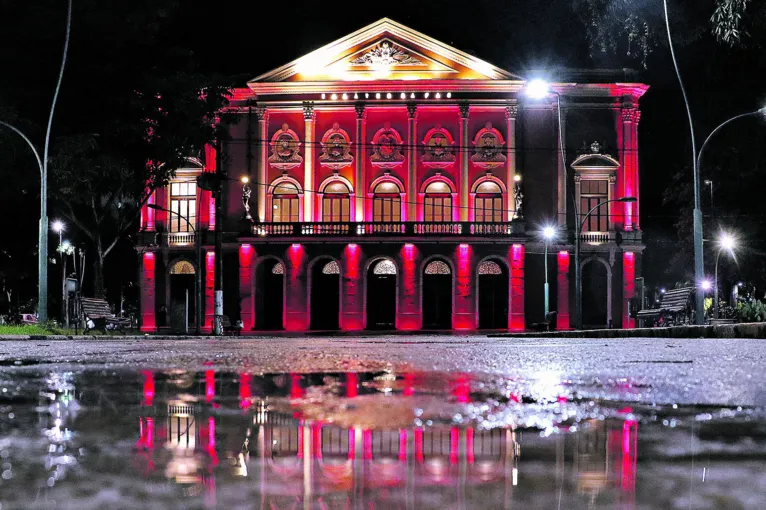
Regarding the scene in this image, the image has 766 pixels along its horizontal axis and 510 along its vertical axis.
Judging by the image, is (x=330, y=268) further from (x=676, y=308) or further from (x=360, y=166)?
(x=676, y=308)

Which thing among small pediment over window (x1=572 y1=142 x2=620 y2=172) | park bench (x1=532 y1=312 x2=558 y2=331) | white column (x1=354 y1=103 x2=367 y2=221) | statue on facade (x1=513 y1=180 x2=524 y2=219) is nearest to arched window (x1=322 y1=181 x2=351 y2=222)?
white column (x1=354 y1=103 x2=367 y2=221)

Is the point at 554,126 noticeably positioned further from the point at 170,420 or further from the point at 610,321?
the point at 170,420

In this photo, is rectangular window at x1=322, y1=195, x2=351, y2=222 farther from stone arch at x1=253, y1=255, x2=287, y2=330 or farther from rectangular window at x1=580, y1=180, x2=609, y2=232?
rectangular window at x1=580, y1=180, x2=609, y2=232

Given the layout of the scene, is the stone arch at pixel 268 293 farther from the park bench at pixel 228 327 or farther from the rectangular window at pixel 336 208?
the park bench at pixel 228 327

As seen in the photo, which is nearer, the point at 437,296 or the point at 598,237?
the point at 598,237

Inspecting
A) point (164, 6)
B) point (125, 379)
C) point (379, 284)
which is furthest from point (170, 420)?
point (379, 284)

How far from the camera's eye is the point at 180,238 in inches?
2418

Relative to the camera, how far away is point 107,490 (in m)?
2.96

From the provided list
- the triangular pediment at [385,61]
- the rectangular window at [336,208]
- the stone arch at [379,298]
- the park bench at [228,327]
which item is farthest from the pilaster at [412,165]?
the park bench at [228,327]

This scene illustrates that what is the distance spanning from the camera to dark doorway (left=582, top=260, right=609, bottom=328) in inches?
Result: 2360

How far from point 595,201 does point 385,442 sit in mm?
57170

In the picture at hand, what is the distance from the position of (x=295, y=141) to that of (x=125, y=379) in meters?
53.3

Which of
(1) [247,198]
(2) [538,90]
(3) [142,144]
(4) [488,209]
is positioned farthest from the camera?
(4) [488,209]

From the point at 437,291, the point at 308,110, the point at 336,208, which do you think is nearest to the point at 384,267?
the point at 437,291
